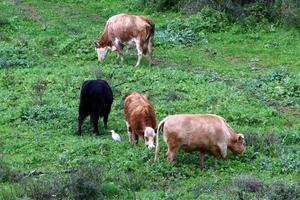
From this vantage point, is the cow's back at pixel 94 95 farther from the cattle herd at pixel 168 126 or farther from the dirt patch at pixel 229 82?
the dirt patch at pixel 229 82

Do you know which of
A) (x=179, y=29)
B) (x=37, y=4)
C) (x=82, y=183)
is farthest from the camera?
(x=37, y=4)

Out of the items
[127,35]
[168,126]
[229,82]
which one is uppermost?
[168,126]

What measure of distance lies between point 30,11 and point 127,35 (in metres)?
8.55

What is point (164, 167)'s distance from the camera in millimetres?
13656

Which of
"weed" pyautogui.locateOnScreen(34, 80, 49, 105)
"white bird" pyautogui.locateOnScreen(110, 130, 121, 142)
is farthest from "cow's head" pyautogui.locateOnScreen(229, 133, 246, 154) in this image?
"weed" pyautogui.locateOnScreen(34, 80, 49, 105)

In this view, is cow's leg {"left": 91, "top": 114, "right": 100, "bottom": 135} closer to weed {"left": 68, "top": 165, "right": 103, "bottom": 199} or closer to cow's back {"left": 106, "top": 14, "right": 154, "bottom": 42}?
Answer: weed {"left": 68, "top": 165, "right": 103, "bottom": 199}

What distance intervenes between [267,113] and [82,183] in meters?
6.43

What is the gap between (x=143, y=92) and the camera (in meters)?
→ 18.9

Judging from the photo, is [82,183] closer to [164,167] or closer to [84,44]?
[164,167]

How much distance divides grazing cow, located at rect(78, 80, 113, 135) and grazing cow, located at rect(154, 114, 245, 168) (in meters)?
2.53

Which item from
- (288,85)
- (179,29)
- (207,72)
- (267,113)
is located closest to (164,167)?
(267,113)

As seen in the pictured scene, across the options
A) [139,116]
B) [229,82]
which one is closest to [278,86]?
[229,82]

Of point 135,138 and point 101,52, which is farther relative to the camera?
point 101,52

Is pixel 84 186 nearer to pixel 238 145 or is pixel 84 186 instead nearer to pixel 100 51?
pixel 238 145
